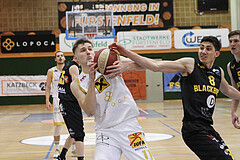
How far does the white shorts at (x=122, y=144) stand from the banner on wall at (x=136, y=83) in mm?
15357

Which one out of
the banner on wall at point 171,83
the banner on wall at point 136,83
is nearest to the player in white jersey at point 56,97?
A: the banner on wall at point 136,83

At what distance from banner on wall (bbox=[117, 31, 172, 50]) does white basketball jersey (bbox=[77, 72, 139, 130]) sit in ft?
48.4

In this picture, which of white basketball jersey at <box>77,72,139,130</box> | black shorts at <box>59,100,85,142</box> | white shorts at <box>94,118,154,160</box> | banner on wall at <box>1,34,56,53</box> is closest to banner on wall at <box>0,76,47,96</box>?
banner on wall at <box>1,34,56,53</box>

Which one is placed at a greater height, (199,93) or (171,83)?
(199,93)

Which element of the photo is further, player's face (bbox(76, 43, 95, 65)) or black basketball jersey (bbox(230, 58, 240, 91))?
black basketball jersey (bbox(230, 58, 240, 91))

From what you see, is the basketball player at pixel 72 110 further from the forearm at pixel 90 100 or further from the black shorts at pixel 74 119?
the forearm at pixel 90 100

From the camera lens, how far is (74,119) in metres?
5.18

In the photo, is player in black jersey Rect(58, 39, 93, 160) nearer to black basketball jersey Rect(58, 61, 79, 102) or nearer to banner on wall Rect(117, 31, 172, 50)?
black basketball jersey Rect(58, 61, 79, 102)

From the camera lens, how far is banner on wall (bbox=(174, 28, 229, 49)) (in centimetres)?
1777

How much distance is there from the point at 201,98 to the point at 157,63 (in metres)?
0.61

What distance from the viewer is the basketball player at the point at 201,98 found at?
130 inches

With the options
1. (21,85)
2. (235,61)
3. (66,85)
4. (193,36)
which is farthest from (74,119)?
(193,36)

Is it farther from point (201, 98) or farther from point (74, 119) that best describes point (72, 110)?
point (201, 98)

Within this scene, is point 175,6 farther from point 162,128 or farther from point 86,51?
point 86,51
